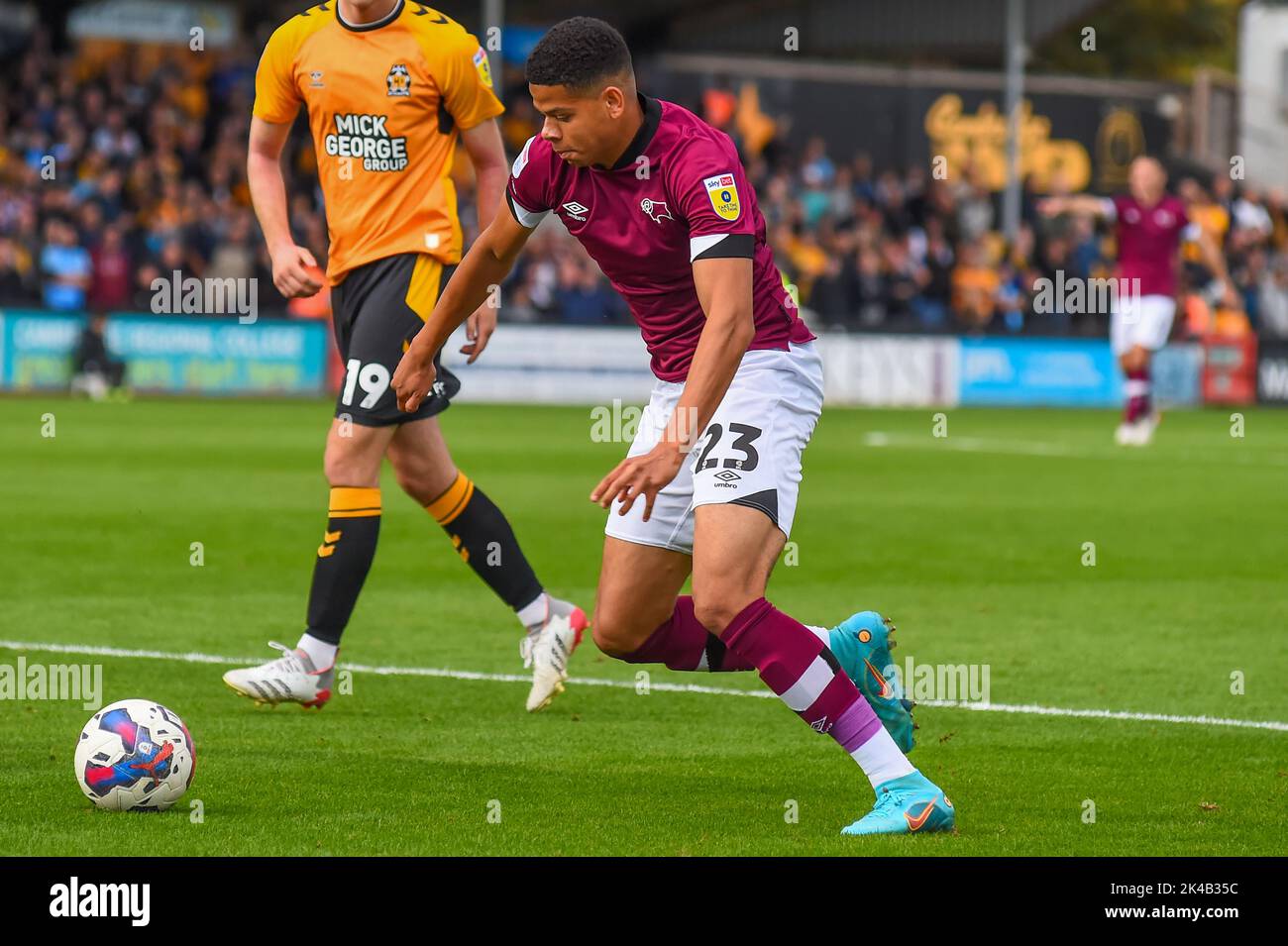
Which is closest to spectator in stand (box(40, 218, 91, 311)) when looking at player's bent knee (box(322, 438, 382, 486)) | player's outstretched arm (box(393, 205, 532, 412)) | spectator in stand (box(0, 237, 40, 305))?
spectator in stand (box(0, 237, 40, 305))

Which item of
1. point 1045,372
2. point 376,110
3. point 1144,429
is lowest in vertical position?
point 1144,429

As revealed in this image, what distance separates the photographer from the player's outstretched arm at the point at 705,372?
4883mm

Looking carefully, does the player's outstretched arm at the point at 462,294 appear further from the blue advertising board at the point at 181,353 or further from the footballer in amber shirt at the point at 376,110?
the blue advertising board at the point at 181,353

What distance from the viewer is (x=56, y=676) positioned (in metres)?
7.45

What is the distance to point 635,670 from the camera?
824 cm

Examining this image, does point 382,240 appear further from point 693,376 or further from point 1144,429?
point 1144,429

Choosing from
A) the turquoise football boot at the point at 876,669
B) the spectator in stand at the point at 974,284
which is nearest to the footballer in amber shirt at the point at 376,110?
the turquoise football boot at the point at 876,669

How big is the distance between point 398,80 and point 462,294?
70.2 inches

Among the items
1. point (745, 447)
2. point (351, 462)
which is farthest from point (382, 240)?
point (745, 447)

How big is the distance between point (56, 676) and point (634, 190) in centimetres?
318

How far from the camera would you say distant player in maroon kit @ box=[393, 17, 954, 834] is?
17.0 ft

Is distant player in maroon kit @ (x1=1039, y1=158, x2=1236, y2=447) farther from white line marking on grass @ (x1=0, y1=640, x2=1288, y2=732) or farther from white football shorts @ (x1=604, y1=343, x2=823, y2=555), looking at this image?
white football shorts @ (x1=604, y1=343, x2=823, y2=555)
